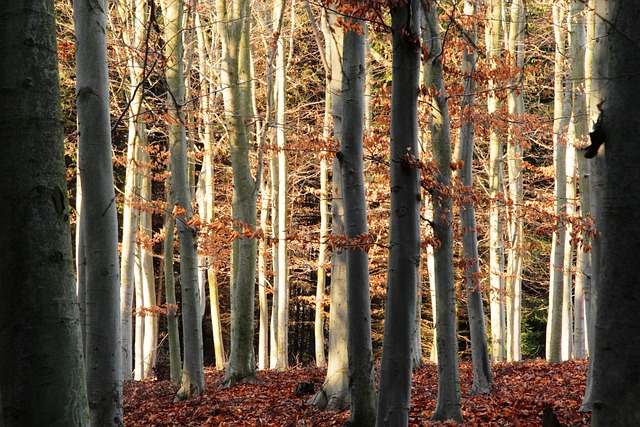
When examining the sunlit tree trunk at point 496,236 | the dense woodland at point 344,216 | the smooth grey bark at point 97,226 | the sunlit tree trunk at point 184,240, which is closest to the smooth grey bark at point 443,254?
the dense woodland at point 344,216

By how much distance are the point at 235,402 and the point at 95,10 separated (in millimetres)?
6603

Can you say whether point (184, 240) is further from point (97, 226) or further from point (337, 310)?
point (97, 226)

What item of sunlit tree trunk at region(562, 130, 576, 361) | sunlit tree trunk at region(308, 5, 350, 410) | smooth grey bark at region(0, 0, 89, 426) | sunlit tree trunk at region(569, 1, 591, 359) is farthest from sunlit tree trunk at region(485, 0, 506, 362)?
smooth grey bark at region(0, 0, 89, 426)

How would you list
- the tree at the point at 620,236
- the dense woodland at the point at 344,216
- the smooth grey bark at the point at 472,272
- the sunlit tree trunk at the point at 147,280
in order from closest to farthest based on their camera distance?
the tree at the point at 620,236 < the dense woodland at the point at 344,216 < the smooth grey bark at the point at 472,272 < the sunlit tree trunk at the point at 147,280

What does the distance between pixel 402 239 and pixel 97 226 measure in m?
2.49

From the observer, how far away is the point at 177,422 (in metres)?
8.72

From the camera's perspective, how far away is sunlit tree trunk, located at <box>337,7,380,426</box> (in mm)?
6746

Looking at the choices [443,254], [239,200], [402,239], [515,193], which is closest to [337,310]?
[443,254]

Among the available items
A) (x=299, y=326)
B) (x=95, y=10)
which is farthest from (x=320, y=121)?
(x=95, y=10)

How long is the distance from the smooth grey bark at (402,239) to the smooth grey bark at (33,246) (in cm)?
317

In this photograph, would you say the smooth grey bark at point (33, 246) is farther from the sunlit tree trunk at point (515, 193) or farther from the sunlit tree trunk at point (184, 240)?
the sunlit tree trunk at point (515, 193)

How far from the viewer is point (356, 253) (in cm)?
678

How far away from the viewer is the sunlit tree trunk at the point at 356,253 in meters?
6.75

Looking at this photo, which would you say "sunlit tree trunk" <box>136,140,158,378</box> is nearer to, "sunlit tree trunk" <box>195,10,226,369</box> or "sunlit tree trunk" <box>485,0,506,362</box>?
"sunlit tree trunk" <box>195,10,226,369</box>
